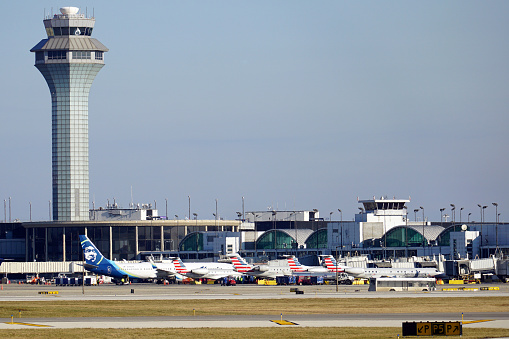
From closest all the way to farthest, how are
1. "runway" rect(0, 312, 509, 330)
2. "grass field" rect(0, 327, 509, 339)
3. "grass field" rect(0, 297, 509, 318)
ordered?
"grass field" rect(0, 327, 509, 339) → "runway" rect(0, 312, 509, 330) → "grass field" rect(0, 297, 509, 318)

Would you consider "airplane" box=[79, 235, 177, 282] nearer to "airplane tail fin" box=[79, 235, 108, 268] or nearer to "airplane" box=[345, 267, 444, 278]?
"airplane tail fin" box=[79, 235, 108, 268]

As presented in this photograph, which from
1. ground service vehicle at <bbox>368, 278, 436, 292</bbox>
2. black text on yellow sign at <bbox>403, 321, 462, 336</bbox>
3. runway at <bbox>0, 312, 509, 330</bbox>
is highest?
black text on yellow sign at <bbox>403, 321, 462, 336</bbox>

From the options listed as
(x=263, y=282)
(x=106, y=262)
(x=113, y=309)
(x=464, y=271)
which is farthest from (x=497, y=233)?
(x=113, y=309)

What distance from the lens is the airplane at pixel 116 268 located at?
164 meters

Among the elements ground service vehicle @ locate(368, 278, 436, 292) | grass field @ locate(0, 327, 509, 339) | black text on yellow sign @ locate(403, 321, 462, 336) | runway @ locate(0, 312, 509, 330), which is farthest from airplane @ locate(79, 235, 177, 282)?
black text on yellow sign @ locate(403, 321, 462, 336)

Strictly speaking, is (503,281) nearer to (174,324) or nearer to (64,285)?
(64,285)

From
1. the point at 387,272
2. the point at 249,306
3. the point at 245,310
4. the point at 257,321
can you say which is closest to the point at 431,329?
the point at 257,321

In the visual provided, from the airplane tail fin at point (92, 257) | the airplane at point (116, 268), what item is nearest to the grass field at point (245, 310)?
the airplane at point (116, 268)

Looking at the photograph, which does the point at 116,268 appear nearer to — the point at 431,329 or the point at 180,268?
the point at 180,268

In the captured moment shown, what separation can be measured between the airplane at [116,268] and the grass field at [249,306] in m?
57.7

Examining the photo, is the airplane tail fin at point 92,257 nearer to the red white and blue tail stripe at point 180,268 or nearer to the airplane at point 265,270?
the red white and blue tail stripe at point 180,268

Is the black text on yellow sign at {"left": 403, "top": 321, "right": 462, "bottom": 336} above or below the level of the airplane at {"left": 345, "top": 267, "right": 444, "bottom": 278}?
above

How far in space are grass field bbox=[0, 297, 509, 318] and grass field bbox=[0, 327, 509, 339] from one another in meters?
15.8

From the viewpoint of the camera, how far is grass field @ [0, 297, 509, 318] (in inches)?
3356
